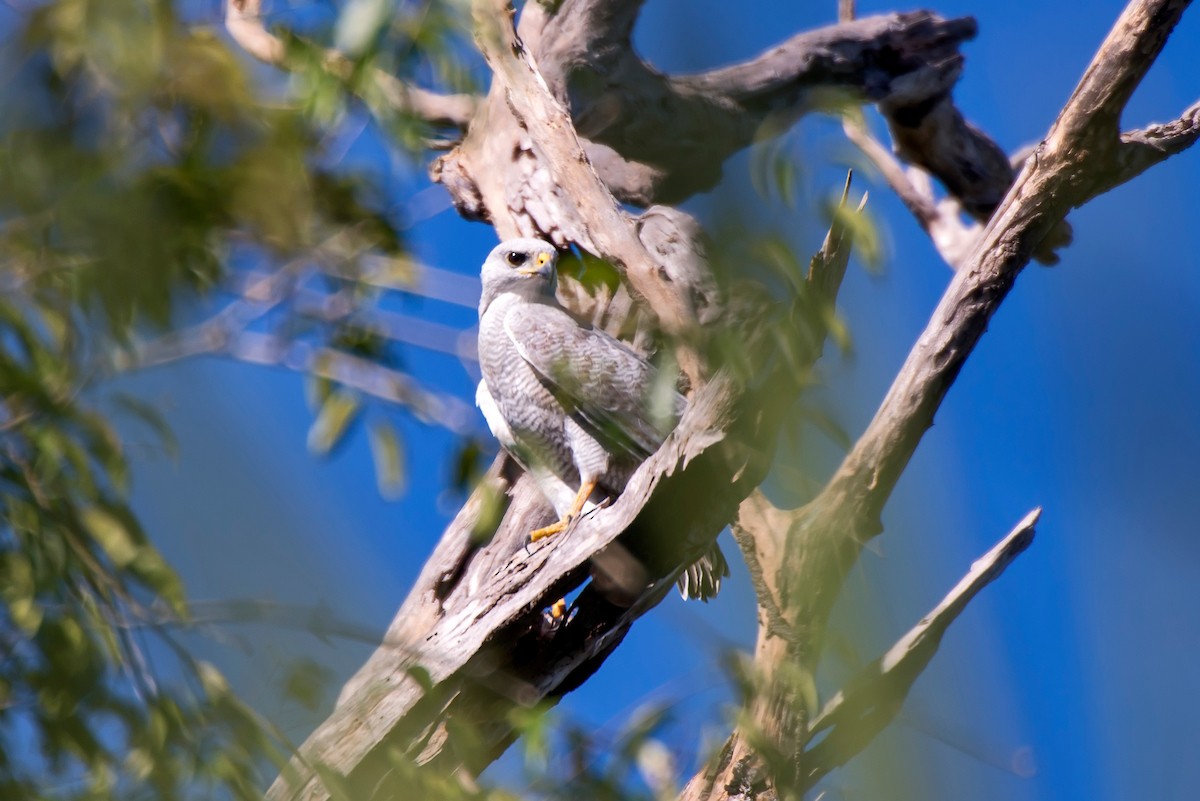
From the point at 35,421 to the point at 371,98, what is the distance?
0.75m

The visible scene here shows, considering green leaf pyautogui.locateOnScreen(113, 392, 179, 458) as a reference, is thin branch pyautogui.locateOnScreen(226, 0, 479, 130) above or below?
below

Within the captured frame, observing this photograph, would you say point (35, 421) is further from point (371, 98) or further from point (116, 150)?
point (371, 98)

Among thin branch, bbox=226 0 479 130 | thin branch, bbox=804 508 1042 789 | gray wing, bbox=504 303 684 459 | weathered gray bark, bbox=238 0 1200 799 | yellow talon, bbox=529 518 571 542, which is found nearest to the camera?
thin branch, bbox=804 508 1042 789

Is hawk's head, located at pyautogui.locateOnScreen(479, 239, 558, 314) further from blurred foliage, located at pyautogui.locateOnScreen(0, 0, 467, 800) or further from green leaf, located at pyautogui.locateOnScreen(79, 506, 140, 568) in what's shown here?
green leaf, located at pyautogui.locateOnScreen(79, 506, 140, 568)

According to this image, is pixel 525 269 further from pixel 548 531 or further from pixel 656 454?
pixel 656 454

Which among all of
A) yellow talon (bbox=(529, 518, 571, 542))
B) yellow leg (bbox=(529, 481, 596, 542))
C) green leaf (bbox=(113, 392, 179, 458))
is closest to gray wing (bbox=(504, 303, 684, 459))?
yellow leg (bbox=(529, 481, 596, 542))

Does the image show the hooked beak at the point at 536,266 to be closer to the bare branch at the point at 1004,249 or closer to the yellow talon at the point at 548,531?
the yellow talon at the point at 548,531

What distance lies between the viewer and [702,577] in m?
2.76

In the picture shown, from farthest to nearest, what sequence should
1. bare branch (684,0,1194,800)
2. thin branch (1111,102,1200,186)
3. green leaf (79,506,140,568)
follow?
bare branch (684,0,1194,800) → thin branch (1111,102,1200,186) → green leaf (79,506,140,568)

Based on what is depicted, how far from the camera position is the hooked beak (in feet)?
11.1

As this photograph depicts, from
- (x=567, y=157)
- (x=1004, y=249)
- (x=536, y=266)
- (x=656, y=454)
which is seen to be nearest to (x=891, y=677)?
(x=656, y=454)

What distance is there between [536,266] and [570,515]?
882 millimetres

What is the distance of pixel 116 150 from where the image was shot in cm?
97

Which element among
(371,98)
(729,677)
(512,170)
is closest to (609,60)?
(512,170)
